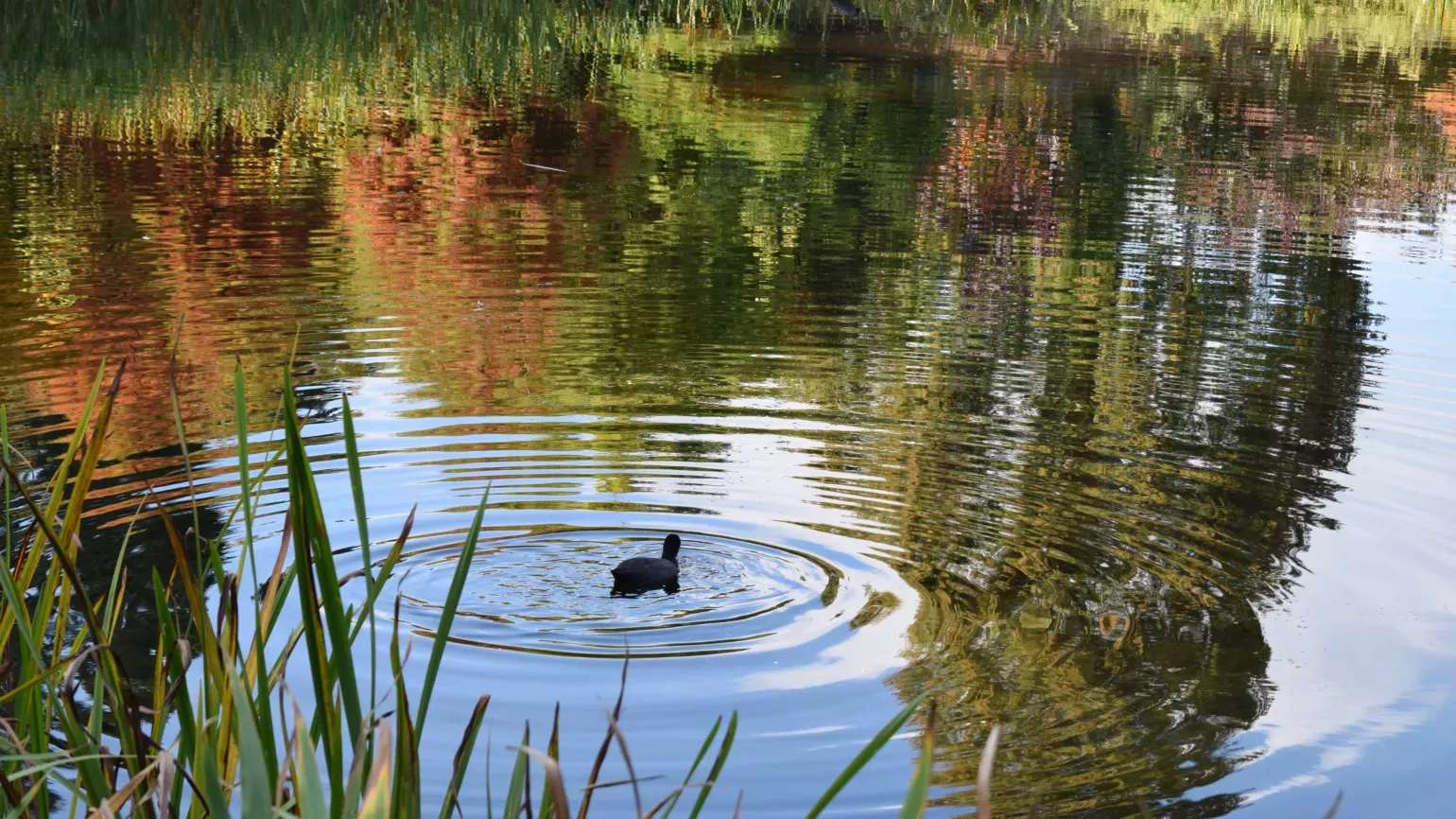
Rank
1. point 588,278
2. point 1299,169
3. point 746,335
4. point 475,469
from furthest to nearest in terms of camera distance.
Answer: point 1299,169
point 588,278
point 746,335
point 475,469

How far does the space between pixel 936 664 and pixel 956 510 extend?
1311 millimetres

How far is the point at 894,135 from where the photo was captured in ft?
52.8

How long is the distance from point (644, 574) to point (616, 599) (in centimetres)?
16

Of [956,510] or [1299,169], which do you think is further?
[1299,169]

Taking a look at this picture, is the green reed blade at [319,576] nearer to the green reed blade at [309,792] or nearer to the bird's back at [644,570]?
the green reed blade at [309,792]

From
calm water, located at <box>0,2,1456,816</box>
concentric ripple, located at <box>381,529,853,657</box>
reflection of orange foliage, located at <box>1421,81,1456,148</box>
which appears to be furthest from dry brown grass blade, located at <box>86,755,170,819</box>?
reflection of orange foliage, located at <box>1421,81,1456,148</box>

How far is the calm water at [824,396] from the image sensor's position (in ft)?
14.1

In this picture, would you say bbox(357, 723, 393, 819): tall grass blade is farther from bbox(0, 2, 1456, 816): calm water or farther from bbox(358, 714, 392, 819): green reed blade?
bbox(0, 2, 1456, 816): calm water

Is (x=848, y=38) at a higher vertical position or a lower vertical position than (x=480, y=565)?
higher

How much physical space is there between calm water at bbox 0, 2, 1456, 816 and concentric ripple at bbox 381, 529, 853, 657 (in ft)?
0.07

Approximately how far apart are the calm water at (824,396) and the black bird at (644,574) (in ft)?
0.23

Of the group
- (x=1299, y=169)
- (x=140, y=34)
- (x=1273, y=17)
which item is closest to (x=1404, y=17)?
(x=1273, y=17)

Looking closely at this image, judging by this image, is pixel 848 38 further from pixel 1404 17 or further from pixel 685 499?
pixel 685 499

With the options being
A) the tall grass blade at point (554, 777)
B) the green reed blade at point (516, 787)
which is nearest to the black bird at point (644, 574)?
the green reed blade at point (516, 787)
